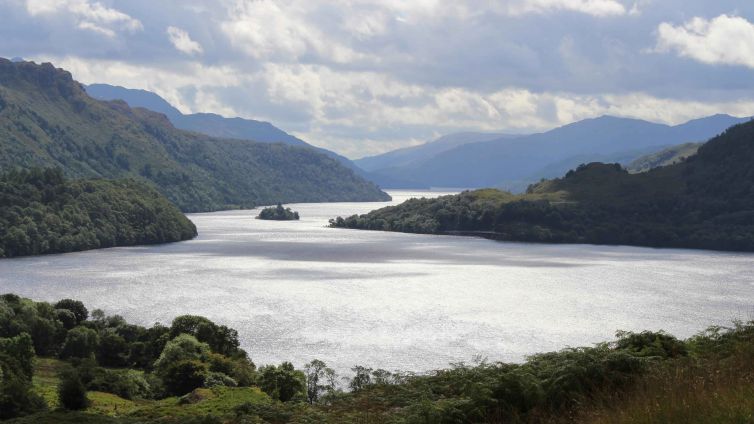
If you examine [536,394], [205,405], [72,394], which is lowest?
[72,394]

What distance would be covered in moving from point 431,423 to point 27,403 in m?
45.7

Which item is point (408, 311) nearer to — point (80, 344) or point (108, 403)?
point (80, 344)

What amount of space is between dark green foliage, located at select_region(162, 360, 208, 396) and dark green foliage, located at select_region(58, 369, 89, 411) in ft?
64.1

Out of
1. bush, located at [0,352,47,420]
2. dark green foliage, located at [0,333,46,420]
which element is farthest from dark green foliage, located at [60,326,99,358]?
bush, located at [0,352,47,420]

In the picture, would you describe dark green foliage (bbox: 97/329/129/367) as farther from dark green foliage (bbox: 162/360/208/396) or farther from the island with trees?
the island with trees

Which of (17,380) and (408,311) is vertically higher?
(17,380)

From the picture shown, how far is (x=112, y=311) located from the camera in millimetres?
150875

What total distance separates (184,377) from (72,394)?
21.3 m

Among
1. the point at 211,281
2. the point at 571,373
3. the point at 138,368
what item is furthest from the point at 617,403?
the point at 211,281

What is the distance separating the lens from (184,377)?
84.2 m

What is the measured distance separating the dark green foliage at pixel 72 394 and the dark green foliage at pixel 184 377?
19.5 metres

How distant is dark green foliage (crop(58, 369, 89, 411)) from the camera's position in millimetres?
63344

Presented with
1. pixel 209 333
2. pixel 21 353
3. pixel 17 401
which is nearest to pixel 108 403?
pixel 17 401

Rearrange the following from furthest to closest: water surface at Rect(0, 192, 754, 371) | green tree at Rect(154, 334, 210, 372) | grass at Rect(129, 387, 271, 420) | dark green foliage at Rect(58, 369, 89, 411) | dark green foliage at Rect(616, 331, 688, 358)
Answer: water surface at Rect(0, 192, 754, 371), green tree at Rect(154, 334, 210, 372), dark green foliage at Rect(58, 369, 89, 411), grass at Rect(129, 387, 271, 420), dark green foliage at Rect(616, 331, 688, 358)
